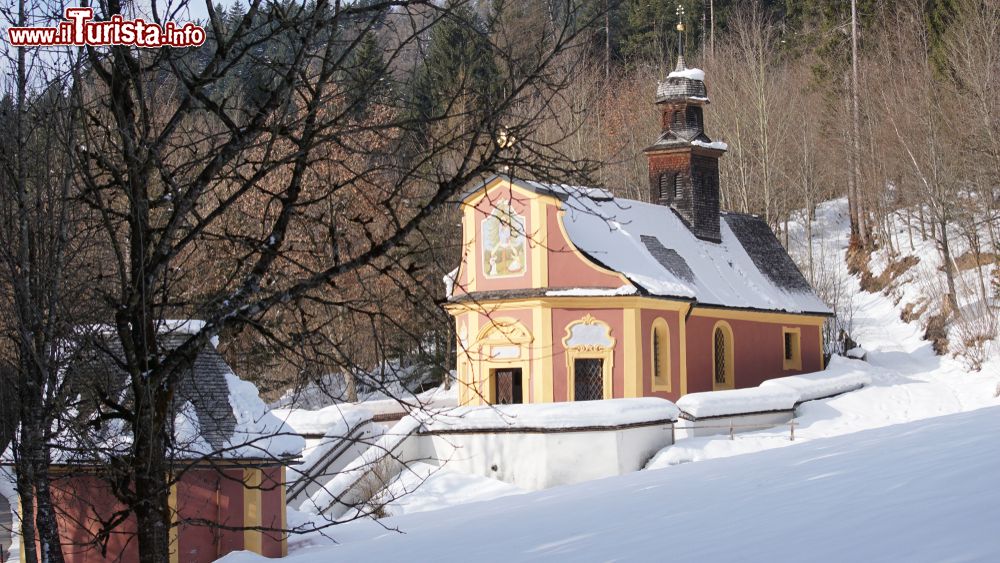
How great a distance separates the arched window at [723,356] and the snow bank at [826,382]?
53.6 inches

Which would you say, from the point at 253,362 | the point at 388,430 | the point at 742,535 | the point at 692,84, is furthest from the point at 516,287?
the point at 742,535

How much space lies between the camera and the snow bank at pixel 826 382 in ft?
98.1

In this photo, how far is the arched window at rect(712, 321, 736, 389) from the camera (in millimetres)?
31109

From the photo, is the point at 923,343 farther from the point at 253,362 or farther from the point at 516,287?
the point at 253,362

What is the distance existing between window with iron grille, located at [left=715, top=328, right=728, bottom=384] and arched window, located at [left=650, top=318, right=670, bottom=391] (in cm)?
319

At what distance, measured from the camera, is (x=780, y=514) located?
8141mm

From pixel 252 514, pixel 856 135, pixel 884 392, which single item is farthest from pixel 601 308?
pixel 856 135

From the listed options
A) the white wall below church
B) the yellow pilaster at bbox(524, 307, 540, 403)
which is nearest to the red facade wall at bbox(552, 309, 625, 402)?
the yellow pilaster at bbox(524, 307, 540, 403)

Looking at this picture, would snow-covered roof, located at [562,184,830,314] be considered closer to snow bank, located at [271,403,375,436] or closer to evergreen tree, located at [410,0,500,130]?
snow bank, located at [271,403,375,436]

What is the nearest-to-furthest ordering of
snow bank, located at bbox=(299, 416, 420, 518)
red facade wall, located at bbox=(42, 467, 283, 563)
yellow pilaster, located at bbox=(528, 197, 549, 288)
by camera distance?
red facade wall, located at bbox=(42, 467, 283, 563) → snow bank, located at bbox=(299, 416, 420, 518) → yellow pilaster, located at bbox=(528, 197, 549, 288)

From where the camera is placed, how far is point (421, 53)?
690 centimetres

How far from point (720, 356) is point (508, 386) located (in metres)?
6.67

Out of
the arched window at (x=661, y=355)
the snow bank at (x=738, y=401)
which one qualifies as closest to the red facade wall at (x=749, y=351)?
the arched window at (x=661, y=355)

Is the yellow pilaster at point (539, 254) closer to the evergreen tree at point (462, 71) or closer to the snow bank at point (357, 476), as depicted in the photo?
the snow bank at point (357, 476)
